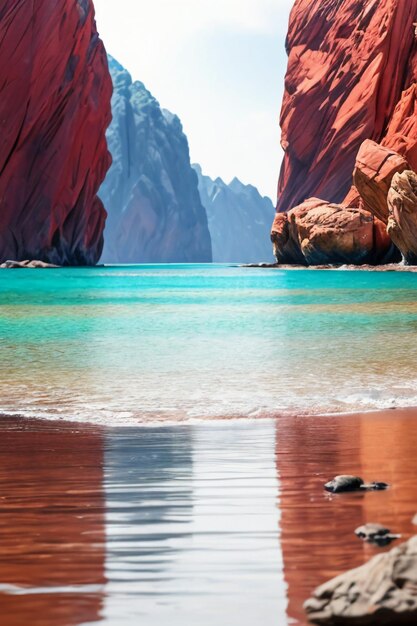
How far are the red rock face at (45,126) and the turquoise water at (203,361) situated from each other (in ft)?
221

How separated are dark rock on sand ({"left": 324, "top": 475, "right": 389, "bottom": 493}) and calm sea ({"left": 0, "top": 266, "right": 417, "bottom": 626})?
0.12 m

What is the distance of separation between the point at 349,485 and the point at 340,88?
119m

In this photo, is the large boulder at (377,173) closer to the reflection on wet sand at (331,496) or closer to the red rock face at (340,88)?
the red rock face at (340,88)

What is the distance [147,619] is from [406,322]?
23125mm

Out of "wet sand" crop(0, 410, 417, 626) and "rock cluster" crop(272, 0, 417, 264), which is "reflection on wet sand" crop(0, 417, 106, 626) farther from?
"rock cluster" crop(272, 0, 417, 264)

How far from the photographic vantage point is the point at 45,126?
10119 centimetres

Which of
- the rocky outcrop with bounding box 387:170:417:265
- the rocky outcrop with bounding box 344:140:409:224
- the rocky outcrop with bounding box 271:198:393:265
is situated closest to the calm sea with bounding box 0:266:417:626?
the rocky outcrop with bounding box 387:170:417:265

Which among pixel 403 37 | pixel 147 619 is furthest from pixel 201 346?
pixel 403 37

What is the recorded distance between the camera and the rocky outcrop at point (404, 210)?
7006 centimetres

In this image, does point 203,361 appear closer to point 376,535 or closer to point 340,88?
point 376,535

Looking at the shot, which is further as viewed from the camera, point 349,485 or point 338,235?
point 338,235

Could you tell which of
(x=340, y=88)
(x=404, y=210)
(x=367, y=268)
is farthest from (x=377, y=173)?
(x=340, y=88)

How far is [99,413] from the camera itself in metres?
11.4

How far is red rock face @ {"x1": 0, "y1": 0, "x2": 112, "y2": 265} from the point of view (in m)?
95.9
